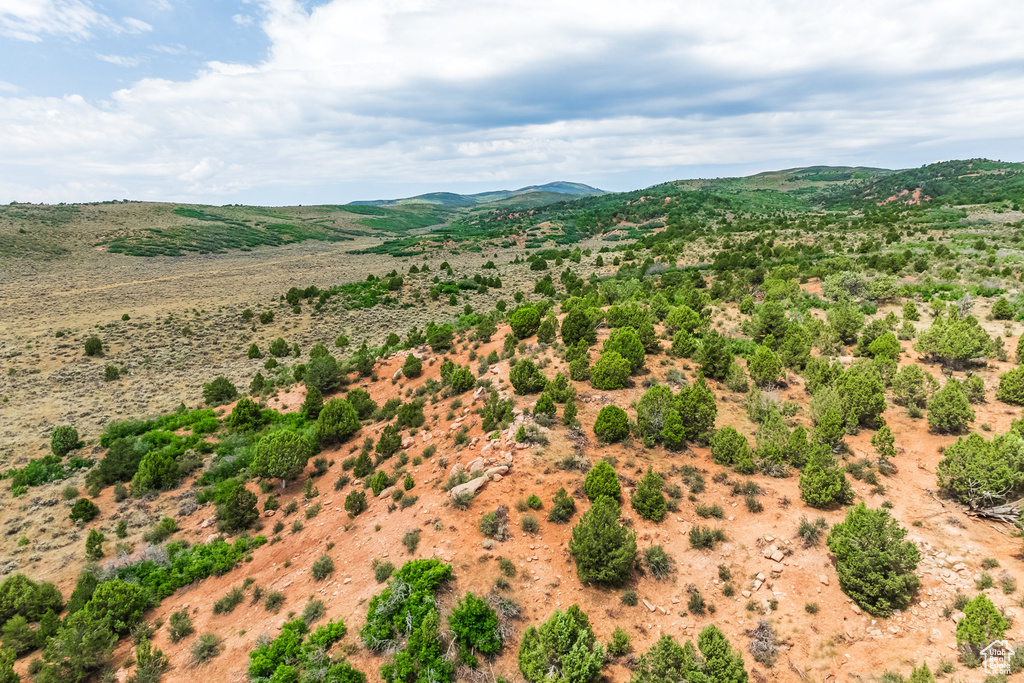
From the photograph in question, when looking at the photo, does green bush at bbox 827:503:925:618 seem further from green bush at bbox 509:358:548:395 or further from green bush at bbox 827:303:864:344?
green bush at bbox 827:303:864:344

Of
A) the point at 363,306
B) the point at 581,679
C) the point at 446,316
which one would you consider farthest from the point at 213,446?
the point at 363,306

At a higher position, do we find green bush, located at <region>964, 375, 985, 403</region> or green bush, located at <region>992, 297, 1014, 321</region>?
green bush, located at <region>992, 297, 1014, 321</region>

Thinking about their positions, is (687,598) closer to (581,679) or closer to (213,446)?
(581,679)

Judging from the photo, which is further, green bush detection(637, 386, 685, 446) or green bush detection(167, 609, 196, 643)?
green bush detection(637, 386, 685, 446)

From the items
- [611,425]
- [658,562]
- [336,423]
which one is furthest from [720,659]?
[336,423]

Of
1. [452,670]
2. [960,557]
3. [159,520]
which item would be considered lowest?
[159,520]

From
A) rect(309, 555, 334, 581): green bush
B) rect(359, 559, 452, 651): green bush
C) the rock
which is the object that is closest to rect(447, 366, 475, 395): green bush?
the rock

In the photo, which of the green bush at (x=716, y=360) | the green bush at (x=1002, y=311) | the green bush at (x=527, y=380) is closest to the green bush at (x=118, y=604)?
the green bush at (x=527, y=380)

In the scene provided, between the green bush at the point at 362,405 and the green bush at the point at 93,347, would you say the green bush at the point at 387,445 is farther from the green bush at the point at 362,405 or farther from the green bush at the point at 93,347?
the green bush at the point at 93,347
